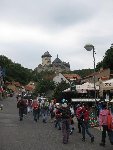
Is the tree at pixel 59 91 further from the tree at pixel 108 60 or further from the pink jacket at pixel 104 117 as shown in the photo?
the pink jacket at pixel 104 117

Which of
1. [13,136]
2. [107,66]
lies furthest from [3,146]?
[107,66]

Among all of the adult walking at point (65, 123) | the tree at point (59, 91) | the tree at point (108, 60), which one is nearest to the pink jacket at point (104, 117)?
the adult walking at point (65, 123)

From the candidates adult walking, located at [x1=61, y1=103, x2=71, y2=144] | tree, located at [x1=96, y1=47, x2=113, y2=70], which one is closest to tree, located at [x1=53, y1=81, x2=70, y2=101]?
tree, located at [x1=96, y1=47, x2=113, y2=70]

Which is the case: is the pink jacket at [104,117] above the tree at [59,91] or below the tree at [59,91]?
below

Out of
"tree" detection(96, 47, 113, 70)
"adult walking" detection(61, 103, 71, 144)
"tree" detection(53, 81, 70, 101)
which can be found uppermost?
"tree" detection(96, 47, 113, 70)

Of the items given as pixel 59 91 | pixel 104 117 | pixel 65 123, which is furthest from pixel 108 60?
pixel 104 117

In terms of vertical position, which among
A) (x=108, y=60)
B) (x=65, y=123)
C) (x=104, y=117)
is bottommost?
(x=65, y=123)

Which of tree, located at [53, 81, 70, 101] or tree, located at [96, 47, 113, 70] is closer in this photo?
tree, located at [53, 81, 70, 101]

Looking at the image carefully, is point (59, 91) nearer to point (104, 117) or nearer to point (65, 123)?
point (65, 123)

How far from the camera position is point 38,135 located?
834 inches

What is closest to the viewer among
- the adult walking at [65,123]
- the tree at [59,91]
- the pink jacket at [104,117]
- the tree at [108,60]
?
the pink jacket at [104,117]

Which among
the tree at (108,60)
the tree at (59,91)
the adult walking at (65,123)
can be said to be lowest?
the adult walking at (65,123)

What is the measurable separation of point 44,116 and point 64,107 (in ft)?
42.7

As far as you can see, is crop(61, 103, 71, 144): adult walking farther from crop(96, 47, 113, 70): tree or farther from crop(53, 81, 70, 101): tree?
crop(96, 47, 113, 70): tree
